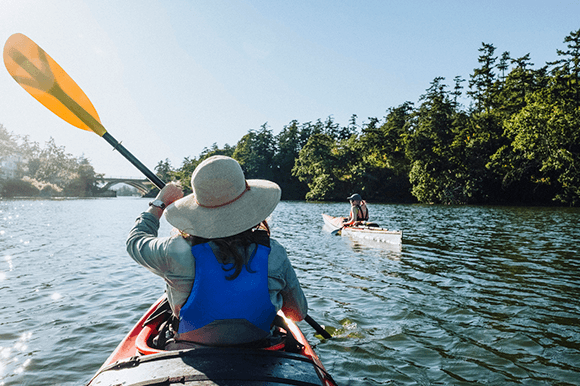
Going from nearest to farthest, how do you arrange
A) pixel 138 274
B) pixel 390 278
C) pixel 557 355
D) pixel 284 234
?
pixel 557 355 → pixel 390 278 → pixel 138 274 → pixel 284 234

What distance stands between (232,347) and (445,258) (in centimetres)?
990

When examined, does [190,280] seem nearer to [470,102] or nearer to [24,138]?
[470,102]

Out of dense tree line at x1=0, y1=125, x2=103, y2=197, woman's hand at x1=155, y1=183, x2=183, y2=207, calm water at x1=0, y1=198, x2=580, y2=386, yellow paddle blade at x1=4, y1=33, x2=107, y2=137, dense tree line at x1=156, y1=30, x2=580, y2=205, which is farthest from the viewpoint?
dense tree line at x1=0, y1=125, x2=103, y2=197

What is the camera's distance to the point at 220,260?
214 cm

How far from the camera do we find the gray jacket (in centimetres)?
215

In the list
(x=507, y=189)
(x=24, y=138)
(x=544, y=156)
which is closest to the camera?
(x=544, y=156)

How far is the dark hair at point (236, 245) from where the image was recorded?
213 centimetres

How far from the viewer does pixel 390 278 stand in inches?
344

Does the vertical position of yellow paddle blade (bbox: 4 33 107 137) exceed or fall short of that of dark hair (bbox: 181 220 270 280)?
it exceeds it

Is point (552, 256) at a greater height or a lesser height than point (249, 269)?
lesser

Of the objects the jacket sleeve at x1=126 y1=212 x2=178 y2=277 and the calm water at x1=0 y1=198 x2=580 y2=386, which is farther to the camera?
the calm water at x1=0 y1=198 x2=580 y2=386

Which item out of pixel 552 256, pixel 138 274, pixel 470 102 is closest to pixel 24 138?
pixel 470 102

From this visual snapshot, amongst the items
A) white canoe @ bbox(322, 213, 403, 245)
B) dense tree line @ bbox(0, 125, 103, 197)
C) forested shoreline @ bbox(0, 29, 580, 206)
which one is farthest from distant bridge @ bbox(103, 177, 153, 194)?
white canoe @ bbox(322, 213, 403, 245)

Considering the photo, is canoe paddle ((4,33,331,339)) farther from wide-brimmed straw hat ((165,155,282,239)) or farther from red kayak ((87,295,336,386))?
wide-brimmed straw hat ((165,155,282,239))
